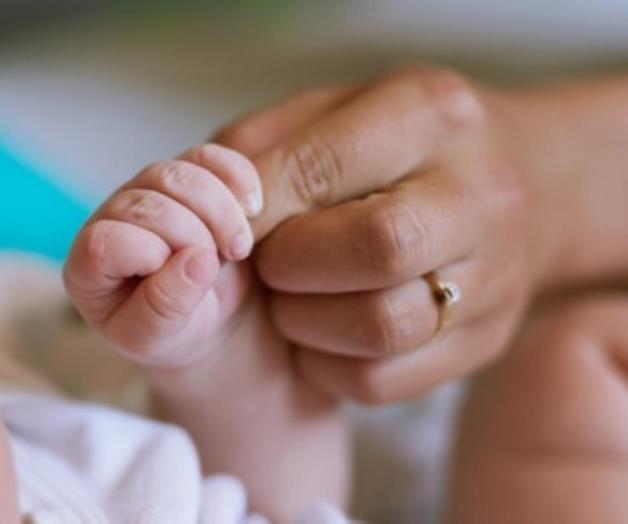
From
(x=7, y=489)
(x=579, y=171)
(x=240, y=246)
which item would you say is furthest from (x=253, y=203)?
(x=579, y=171)

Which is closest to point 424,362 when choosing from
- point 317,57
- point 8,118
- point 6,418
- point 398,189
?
point 398,189

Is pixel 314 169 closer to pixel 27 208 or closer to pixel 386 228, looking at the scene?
pixel 386 228

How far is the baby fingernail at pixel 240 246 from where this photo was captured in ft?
1.30

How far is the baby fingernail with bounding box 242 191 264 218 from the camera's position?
16.2 inches

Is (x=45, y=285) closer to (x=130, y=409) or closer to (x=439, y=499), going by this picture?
(x=130, y=409)

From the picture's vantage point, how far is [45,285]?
2.10 feet

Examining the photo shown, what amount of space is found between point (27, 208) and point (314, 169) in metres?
0.33

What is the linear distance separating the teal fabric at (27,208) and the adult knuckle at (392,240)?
32cm

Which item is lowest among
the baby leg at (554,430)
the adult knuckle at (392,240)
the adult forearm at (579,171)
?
the baby leg at (554,430)

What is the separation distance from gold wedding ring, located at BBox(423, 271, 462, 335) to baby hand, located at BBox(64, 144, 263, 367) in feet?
0.31

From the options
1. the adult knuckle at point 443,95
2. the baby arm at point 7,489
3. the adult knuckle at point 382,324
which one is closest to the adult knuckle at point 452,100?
the adult knuckle at point 443,95

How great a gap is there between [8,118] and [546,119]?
1.27ft

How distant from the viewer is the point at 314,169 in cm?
45

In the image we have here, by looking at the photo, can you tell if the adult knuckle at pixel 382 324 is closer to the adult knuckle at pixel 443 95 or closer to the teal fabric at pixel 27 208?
the adult knuckle at pixel 443 95
